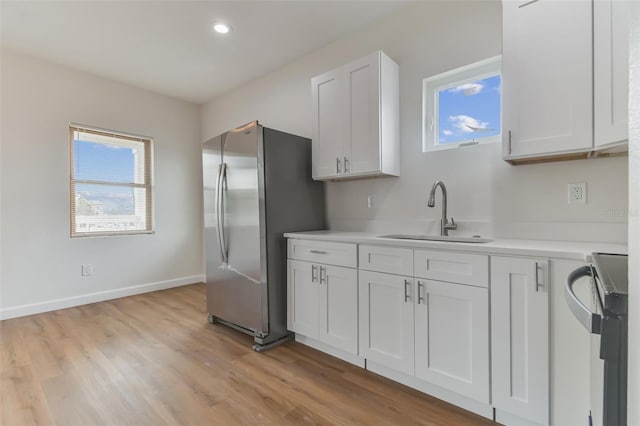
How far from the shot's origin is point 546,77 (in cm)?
158

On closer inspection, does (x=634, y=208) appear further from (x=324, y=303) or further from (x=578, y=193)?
(x=324, y=303)

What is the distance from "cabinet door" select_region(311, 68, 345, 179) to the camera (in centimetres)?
249

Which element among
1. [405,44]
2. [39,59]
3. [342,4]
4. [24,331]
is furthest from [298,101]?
[24,331]

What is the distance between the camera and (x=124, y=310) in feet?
11.0

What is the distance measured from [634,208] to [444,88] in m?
2.13

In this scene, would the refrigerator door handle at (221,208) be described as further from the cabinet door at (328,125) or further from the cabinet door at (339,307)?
the cabinet door at (339,307)

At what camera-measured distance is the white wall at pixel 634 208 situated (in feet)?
1.45

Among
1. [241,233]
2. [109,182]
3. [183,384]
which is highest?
[109,182]

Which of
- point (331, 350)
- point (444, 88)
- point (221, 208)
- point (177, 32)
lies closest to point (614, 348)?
point (331, 350)

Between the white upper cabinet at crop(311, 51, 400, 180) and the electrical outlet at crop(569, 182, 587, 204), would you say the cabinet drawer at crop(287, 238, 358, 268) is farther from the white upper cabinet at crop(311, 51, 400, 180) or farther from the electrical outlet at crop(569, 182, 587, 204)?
the electrical outlet at crop(569, 182, 587, 204)

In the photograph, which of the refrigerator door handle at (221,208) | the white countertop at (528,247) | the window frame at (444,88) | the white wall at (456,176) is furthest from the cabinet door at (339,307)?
the window frame at (444,88)

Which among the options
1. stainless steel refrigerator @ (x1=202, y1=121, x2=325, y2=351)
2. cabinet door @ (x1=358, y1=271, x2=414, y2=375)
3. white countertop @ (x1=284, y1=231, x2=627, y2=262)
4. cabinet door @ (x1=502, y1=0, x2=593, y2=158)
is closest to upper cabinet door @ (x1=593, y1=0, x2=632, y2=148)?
cabinet door @ (x1=502, y1=0, x2=593, y2=158)

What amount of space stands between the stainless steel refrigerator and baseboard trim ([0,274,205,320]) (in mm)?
1744

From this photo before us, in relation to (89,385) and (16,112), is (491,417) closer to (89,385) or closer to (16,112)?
(89,385)
